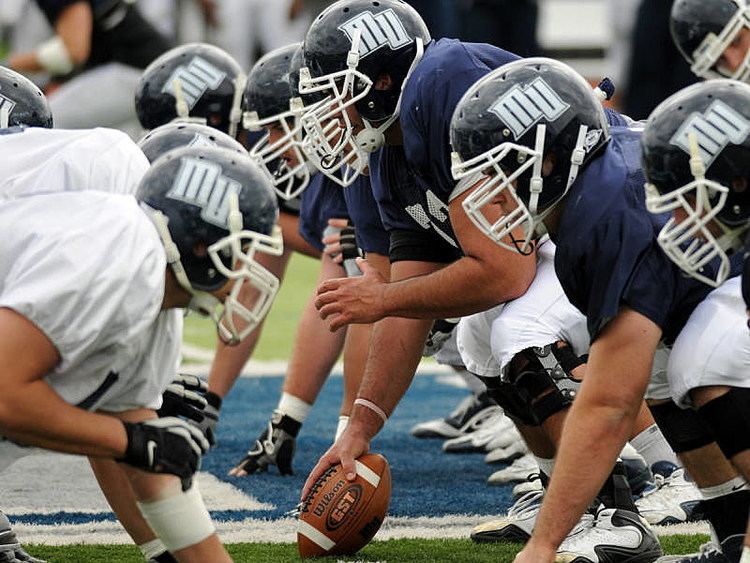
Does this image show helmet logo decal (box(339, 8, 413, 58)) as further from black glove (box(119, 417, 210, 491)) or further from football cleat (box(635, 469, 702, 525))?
football cleat (box(635, 469, 702, 525))

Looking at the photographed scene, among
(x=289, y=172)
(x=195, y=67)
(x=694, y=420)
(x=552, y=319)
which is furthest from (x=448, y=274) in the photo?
(x=195, y=67)

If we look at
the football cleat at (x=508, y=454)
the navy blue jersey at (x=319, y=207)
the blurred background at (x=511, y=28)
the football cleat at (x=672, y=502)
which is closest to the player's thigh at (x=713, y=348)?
the football cleat at (x=672, y=502)

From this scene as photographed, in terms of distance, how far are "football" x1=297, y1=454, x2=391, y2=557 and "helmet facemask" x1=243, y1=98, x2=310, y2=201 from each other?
3.44ft

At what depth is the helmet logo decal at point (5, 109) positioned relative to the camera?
156 inches

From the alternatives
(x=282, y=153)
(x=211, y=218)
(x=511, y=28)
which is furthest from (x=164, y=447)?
(x=511, y=28)

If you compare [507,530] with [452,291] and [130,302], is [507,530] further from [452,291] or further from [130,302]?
[130,302]

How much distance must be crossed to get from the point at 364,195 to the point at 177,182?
1.48m

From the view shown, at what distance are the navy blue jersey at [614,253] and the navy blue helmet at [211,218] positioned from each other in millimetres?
651

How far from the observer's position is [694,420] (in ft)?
11.5

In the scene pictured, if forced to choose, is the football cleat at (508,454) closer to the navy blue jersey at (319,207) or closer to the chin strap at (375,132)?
the navy blue jersey at (319,207)

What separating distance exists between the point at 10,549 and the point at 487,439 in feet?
6.73

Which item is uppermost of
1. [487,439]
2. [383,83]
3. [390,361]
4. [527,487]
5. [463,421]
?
[383,83]

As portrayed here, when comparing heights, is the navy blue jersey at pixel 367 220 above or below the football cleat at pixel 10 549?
above

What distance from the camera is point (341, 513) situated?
3762 mm
